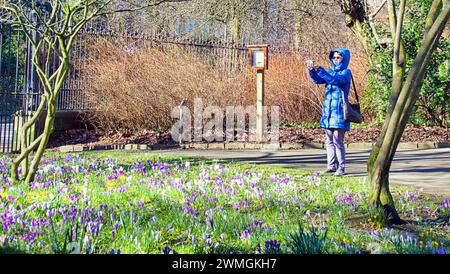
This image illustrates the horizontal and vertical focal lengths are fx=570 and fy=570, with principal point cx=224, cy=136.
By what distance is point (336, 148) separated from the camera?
770 cm

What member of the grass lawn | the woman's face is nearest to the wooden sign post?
the woman's face

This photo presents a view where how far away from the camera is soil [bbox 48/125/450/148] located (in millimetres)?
13188

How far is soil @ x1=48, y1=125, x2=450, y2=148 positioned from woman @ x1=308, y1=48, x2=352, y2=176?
527 centimetres

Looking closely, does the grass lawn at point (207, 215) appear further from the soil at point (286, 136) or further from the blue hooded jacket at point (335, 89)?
the soil at point (286, 136)

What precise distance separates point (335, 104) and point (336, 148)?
0.60m

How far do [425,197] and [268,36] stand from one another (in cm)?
2165

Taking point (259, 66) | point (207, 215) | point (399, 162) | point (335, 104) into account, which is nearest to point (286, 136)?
point (259, 66)

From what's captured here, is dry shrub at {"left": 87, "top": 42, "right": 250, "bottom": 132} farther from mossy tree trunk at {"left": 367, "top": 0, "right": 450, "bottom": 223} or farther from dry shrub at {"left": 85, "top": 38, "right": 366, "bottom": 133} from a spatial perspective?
mossy tree trunk at {"left": 367, "top": 0, "right": 450, "bottom": 223}

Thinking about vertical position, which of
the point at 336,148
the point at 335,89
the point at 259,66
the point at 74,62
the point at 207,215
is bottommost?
the point at 207,215

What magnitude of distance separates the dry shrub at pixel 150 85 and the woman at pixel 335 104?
7.30m

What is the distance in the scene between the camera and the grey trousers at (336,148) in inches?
300

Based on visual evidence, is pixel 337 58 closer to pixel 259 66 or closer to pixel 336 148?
pixel 336 148
